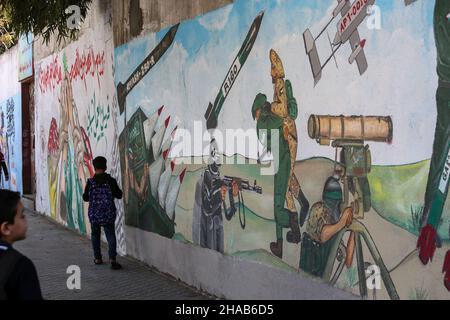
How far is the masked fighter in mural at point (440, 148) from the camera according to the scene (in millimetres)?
3814

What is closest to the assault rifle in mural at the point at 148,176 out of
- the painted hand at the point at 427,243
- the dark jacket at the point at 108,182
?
the dark jacket at the point at 108,182

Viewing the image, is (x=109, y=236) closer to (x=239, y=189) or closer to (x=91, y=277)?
(x=91, y=277)

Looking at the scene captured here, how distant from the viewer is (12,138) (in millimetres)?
17719

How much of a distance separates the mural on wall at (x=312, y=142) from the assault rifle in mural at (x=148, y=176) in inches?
1.5

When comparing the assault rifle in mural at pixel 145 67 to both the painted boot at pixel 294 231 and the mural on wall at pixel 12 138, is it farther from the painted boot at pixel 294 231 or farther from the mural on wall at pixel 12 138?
the mural on wall at pixel 12 138

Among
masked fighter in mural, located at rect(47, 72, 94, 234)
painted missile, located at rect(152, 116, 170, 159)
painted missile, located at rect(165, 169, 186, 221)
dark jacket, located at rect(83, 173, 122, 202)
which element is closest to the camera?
painted missile, located at rect(165, 169, 186, 221)

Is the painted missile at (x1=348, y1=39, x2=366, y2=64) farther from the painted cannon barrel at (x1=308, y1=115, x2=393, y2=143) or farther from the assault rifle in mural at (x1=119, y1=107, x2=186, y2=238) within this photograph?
the assault rifle in mural at (x1=119, y1=107, x2=186, y2=238)

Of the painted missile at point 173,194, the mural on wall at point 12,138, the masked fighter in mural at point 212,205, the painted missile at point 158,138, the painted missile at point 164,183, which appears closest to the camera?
the masked fighter in mural at point 212,205

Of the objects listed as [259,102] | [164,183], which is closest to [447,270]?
[259,102]

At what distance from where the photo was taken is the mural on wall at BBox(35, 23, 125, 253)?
9.97 metres

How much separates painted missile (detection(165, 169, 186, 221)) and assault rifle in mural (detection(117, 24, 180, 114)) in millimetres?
1540

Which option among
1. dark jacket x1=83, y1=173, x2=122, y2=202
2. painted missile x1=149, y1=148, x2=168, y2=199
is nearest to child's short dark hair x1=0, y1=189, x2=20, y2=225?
painted missile x1=149, y1=148, x2=168, y2=199

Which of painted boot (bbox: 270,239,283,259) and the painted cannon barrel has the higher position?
the painted cannon barrel

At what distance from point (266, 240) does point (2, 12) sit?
23.6ft
